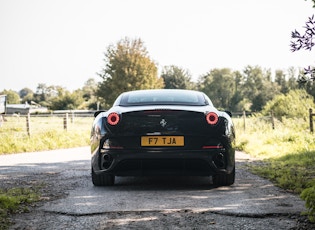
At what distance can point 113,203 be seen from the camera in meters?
4.80

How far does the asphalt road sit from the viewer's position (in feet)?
12.8

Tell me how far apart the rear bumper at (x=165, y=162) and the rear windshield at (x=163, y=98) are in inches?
30.7

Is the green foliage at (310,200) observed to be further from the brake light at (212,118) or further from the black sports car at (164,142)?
the brake light at (212,118)

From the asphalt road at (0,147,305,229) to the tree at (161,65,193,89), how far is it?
224 ft

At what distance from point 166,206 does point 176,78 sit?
234 feet

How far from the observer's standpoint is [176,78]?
7538cm

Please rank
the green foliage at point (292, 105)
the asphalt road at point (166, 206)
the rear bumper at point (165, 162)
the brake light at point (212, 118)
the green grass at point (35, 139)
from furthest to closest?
the green foliage at point (292, 105) → the green grass at point (35, 139) → the brake light at point (212, 118) → the rear bumper at point (165, 162) → the asphalt road at point (166, 206)

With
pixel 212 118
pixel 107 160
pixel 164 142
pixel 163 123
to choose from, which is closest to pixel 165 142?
pixel 164 142

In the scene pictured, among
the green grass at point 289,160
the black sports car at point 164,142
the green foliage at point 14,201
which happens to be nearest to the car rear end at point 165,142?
the black sports car at point 164,142

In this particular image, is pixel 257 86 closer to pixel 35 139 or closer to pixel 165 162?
pixel 35 139

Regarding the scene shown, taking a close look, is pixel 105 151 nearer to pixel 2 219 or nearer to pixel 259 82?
pixel 2 219

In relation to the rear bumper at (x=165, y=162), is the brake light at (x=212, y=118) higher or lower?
higher

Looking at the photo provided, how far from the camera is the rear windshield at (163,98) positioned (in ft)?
19.5

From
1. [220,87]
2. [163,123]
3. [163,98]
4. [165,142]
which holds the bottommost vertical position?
[165,142]
